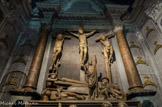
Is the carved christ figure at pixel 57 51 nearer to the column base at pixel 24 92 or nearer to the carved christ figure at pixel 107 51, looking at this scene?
the column base at pixel 24 92

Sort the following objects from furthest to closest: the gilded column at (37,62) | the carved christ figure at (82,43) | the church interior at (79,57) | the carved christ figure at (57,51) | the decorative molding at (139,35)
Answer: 1. the decorative molding at (139,35)
2. the carved christ figure at (82,43)
3. the carved christ figure at (57,51)
4. the gilded column at (37,62)
5. the church interior at (79,57)

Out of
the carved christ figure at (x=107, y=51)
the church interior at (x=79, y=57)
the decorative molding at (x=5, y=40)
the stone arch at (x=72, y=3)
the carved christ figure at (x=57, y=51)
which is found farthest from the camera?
the stone arch at (x=72, y=3)

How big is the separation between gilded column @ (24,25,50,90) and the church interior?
0.04 metres

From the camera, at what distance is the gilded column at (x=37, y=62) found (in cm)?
464

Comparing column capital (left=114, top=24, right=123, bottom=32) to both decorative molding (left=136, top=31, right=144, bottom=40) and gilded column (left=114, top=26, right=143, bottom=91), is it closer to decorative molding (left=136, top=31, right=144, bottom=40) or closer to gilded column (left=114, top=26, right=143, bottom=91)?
gilded column (left=114, top=26, right=143, bottom=91)

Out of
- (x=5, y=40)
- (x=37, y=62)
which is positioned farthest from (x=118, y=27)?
(x=5, y=40)

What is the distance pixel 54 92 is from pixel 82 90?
1038 mm

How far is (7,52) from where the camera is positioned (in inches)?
225

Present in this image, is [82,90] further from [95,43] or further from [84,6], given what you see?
[84,6]

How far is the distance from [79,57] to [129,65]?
2.37 m

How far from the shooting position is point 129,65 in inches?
204

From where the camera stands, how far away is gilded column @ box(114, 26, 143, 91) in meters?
4.66

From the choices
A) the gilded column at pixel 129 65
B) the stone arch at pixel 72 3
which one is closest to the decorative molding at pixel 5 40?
the stone arch at pixel 72 3

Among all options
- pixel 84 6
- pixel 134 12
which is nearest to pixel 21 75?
pixel 84 6
